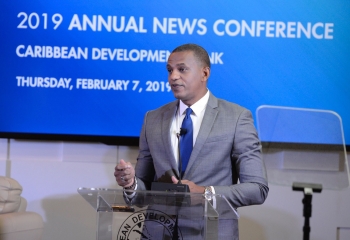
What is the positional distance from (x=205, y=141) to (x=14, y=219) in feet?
4.84

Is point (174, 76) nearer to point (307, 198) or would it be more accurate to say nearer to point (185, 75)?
point (185, 75)

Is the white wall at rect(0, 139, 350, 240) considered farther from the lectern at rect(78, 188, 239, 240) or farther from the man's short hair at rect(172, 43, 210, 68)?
the lectern at rect(78, 188, 239, 240)

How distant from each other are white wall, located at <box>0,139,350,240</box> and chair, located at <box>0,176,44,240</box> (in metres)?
0.57

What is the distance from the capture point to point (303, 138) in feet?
9.12

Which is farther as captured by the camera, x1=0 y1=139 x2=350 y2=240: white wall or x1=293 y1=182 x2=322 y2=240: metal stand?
x1=0 y1=139 x2=350 y2=240: white wall

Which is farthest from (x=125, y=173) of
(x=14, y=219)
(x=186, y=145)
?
(x=14, y=219)

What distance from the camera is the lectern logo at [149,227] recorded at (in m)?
2.34

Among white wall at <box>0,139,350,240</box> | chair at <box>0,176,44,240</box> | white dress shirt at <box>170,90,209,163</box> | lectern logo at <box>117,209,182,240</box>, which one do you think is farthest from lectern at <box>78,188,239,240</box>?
white wall at <box>0,139,350,240</box>

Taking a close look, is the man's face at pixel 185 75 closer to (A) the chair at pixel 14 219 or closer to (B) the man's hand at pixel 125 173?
(B) the man's hand at pixel 125 173

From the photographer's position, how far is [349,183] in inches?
103

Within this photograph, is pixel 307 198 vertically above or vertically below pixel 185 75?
below

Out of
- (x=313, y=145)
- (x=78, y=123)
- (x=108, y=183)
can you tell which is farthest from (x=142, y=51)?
(x=313, y=145)

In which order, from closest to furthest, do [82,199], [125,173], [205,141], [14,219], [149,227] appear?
1. [149,227]
2. [125,173]
3. [205,141]
4. [14,219]
5. [82,199]

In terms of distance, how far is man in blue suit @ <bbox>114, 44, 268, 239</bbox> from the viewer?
113 inches
